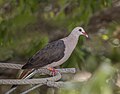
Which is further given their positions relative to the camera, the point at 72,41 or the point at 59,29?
the point at 59,29

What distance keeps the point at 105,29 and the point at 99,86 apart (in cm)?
533

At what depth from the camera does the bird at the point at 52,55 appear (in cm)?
291

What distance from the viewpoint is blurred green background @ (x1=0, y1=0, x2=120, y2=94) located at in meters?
4.17

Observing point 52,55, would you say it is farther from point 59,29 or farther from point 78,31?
point 59,29

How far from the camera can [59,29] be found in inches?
221

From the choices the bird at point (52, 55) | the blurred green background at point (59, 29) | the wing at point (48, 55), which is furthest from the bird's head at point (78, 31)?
the blurred green background at point (59, 29)

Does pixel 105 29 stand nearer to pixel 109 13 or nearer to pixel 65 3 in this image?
pixel 109 13

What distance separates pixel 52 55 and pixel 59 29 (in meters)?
2.59

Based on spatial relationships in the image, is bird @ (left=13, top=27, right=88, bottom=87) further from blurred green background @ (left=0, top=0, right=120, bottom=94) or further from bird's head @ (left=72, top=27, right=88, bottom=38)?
blurred green background @ (left=0, top=0, right=120, bottom=94)

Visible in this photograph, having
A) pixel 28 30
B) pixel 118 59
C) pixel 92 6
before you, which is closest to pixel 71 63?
pixel 92 6

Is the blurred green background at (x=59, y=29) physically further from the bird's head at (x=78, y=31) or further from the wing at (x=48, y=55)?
the bird's head at (x=78, y=31)

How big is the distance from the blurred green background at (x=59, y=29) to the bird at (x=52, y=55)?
33 centimetres

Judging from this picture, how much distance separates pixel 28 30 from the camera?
5.68m

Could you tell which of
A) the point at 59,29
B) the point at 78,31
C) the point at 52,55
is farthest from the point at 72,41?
the point at 59,29
